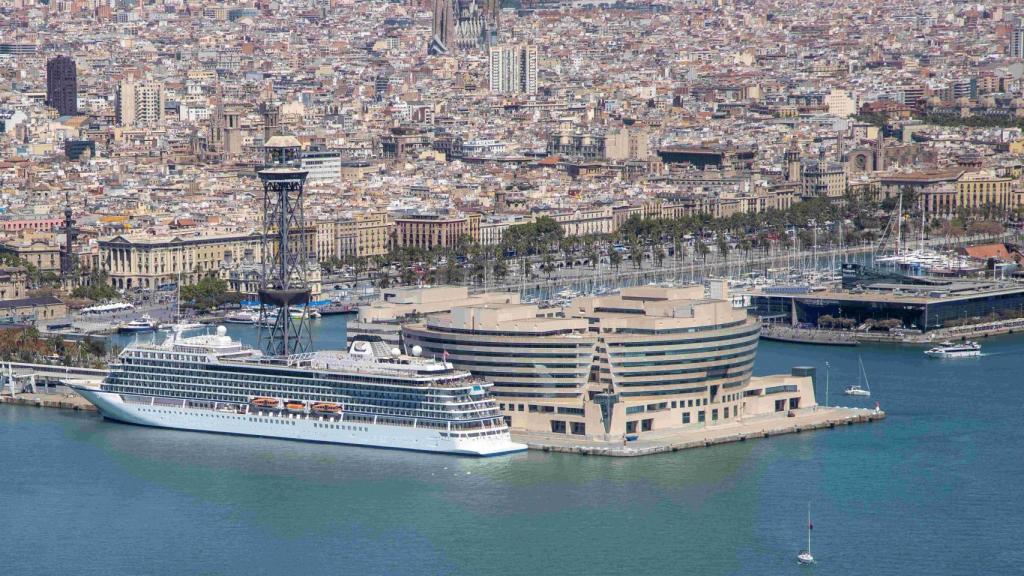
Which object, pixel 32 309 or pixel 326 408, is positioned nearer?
pixel 326 408

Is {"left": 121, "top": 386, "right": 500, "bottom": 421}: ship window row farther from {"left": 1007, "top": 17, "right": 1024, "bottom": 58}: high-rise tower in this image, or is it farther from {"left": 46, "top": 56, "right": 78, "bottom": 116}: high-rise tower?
{"left": 1007, "top": 17, "right": 1024, "bottom": 58}: high-rise tower

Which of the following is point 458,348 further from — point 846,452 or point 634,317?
point 846,452

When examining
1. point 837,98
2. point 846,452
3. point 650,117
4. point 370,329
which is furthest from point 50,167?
point 846,452

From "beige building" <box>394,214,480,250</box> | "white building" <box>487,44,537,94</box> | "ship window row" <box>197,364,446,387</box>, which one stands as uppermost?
"white building" <box>487,44,537,94</box>

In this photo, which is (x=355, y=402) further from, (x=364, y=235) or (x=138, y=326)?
(x=364, y=235)

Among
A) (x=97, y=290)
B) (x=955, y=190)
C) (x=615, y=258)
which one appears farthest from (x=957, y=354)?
(x=955, y=190)

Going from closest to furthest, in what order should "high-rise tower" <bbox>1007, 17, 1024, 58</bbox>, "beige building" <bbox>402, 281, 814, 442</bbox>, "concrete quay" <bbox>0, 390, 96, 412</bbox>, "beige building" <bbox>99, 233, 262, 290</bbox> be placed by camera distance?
"beige building" <bbox>402, 281, 814, 442</bbox>, "concrete quay" <bbox>0, 390, 96, 412</bbox>, "beige building" <bbox>99, 233, 262, 290</bbox>, "high-rise tower" <bbox>1007, 17, 1024, 58</bbox>

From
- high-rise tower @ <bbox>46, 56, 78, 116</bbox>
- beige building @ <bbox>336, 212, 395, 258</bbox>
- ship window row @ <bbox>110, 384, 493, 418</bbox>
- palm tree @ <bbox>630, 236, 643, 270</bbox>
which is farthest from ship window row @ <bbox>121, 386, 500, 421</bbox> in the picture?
high-rise tower @ <bbox>46, 56, 78, 116</bbox>
